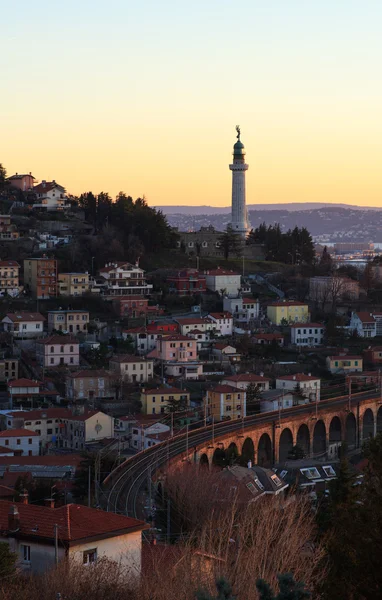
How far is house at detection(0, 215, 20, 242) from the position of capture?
59.4 m

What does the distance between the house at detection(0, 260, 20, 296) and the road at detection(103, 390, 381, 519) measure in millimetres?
15915

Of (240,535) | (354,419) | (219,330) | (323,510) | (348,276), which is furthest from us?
(348,276)

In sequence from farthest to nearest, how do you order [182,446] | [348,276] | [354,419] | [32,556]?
1. [348,276]
2. [354,419]
3. [182,446]
4. [32,556]

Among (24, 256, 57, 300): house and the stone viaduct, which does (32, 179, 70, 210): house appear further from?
the stone viaduct

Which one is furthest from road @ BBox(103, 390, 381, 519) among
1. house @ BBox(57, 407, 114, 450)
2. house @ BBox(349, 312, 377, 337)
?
house @ BBox(349, 312, 377, 337)

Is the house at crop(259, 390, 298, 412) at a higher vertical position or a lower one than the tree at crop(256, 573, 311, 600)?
lower

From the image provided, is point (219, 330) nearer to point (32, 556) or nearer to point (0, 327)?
point (0, 327)

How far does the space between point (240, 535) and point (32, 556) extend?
3950 millimetres

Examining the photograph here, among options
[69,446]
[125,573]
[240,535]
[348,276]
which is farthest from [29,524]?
[348,276]

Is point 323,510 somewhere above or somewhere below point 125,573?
below

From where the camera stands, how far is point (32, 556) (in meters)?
13.9

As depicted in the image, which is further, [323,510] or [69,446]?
[69,446]

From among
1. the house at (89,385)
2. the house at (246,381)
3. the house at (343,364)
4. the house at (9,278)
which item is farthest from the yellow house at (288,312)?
the house at (89,385)

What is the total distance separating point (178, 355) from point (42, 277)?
9436 millimetres
